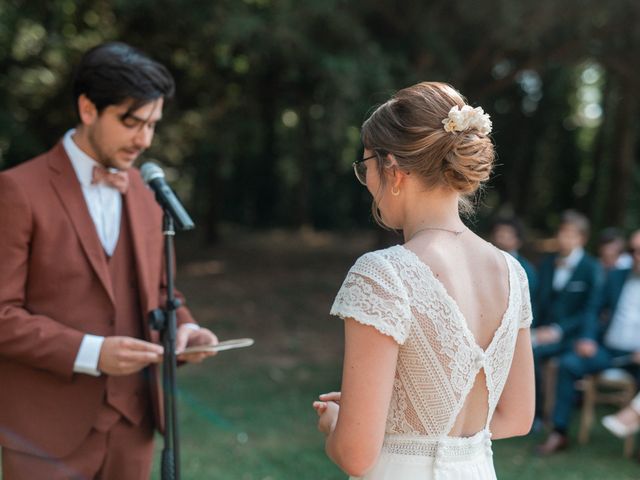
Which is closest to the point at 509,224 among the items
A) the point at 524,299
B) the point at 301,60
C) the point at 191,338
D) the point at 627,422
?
the point at 627,422

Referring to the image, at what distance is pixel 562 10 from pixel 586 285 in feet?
12.6

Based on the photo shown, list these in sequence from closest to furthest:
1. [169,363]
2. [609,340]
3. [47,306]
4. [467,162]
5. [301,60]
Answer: [467,162]
[169,363]
[47,306]
[609,340]
[301,60]

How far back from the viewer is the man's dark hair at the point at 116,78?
2852 millimetres

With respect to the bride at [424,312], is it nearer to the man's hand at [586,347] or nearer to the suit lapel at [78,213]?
the suit lapel at [78,213]

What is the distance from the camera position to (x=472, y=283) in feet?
6.78

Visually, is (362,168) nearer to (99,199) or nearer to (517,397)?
(517,397)

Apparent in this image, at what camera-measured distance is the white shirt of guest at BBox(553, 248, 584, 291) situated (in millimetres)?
7309

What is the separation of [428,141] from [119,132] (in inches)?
52.8

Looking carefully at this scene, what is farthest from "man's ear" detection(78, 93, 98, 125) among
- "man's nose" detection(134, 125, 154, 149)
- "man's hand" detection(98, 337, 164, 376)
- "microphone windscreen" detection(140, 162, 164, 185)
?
"man's hand" detection(98, 337, 164, 376)

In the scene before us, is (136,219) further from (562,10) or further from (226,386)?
(562,10)

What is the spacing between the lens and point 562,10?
31.2ft

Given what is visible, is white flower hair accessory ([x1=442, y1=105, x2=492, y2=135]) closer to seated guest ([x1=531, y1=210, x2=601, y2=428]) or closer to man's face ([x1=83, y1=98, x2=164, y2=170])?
man's face ([x1=83, y1=98, x2=164, y2=170])

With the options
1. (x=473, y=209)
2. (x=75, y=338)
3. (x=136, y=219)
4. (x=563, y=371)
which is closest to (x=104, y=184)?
(x=136, y=219)

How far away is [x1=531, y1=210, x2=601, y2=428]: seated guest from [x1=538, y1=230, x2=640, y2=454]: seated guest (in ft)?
0.41
